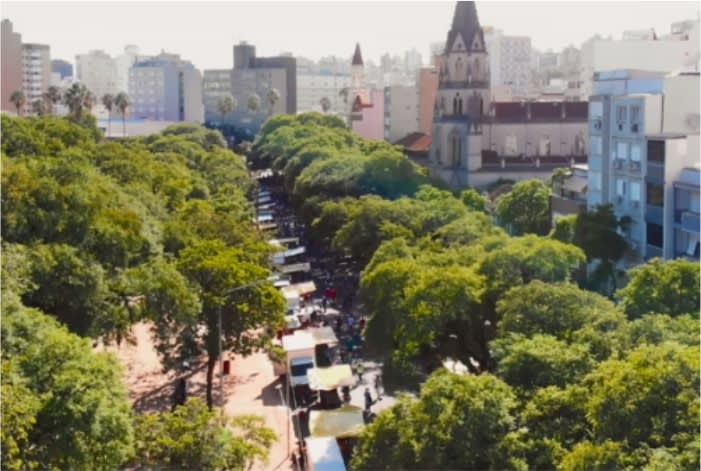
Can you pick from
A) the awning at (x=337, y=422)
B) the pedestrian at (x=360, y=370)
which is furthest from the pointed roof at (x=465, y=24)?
the awning at (x=337, y=422)

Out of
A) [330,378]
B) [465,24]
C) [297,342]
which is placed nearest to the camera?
[330,378]

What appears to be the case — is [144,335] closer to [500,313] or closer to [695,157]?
[500,313]

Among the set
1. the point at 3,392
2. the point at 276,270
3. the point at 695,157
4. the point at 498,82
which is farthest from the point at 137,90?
the point at 3,392

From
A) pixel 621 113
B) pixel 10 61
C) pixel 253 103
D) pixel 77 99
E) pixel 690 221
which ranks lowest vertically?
pixel 690 221

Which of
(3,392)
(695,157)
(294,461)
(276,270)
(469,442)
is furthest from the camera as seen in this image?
(276,270)

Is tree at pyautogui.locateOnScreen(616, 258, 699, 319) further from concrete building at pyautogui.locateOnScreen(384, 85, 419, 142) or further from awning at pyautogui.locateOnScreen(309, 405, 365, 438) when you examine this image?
concrete building at pyautogui.locateOnScreen(384, 85, 419, 142)

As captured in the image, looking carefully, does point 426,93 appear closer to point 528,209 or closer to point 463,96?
point 463,96

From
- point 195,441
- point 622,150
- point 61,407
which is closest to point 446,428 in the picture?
point 195,441
